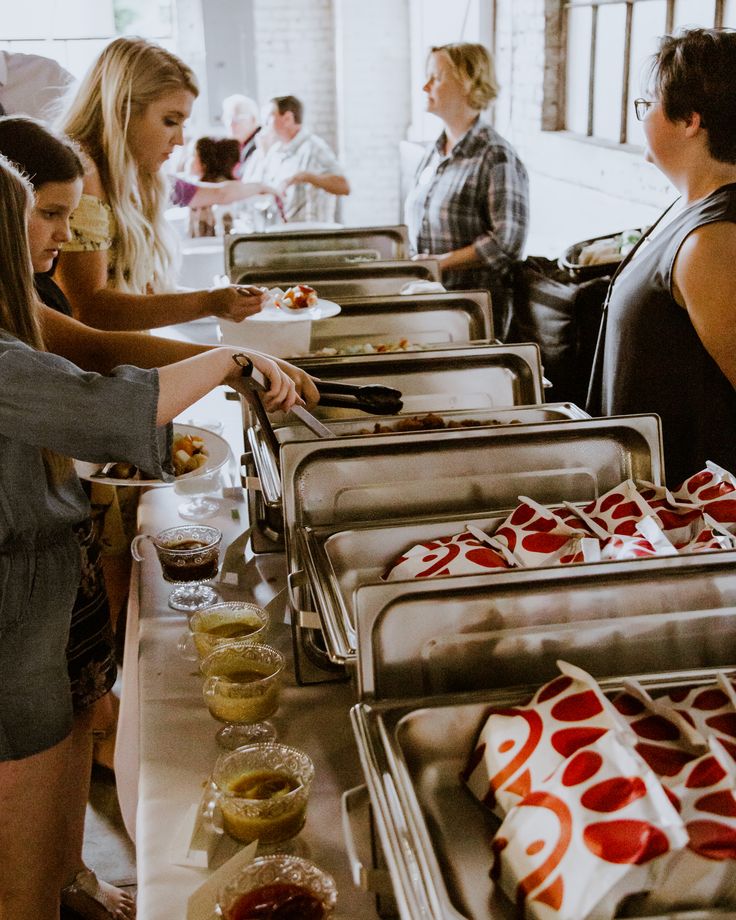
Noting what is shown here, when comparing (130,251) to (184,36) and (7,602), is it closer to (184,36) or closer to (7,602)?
(7,602)

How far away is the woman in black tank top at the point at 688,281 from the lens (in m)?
1.52

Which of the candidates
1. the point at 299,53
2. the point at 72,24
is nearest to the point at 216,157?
the point at 299,53

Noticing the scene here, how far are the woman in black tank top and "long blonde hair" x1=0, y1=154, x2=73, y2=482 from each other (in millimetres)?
1018

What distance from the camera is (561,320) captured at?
3.03 metres

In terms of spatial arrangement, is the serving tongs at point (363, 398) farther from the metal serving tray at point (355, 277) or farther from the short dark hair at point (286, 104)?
the short dark hair at point (286, 104)

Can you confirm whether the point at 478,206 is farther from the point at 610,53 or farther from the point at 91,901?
the point at 91,901

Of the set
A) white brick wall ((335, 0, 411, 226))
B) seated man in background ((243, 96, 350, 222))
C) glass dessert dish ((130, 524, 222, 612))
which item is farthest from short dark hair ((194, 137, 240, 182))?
glass dessert dish ((130, 524, 222, 612))

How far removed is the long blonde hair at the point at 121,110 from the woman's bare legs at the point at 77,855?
101cm

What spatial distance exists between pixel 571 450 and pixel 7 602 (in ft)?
2.60

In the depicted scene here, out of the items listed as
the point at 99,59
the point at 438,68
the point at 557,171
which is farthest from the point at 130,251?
the point at 557,171

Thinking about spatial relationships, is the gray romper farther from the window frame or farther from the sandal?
the window frame

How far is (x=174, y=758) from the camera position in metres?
1.09

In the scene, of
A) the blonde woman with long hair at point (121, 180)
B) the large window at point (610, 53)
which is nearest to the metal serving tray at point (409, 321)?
the blonde woman with long hair at point (121, 180)

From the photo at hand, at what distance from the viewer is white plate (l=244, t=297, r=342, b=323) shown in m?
2.03
